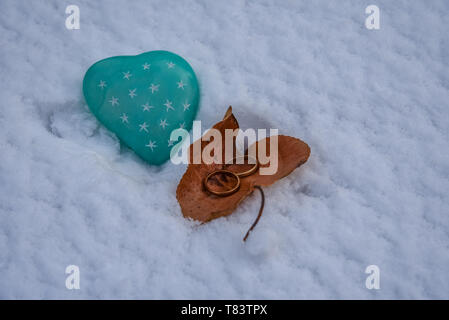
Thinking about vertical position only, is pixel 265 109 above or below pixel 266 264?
above

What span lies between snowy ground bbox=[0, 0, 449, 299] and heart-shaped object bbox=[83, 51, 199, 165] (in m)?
0.06

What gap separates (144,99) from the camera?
1.19m

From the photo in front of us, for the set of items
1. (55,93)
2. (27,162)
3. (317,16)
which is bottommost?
(27,162)

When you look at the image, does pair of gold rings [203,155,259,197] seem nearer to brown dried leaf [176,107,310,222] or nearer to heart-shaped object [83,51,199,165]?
brown dried leaf [176,107,310,222]

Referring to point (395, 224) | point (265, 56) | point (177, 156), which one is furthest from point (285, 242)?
point (265, 56)

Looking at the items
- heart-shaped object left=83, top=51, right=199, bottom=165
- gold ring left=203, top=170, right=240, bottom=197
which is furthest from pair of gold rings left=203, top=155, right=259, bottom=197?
heart-shaped object left=83, top=51, right=199, bottom=165

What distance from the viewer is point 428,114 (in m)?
1.23

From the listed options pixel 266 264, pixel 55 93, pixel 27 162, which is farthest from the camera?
pixel 55 93

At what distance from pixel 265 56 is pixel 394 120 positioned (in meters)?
0.48

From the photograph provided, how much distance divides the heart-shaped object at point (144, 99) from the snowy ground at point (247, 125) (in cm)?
6

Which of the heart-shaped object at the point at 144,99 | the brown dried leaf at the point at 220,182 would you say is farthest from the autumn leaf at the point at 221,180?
the heart-shaped object at the point at 144,99

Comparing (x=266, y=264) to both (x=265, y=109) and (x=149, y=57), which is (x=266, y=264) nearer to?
(x=265, y=109)

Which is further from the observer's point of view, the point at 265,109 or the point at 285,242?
the point at 265,109

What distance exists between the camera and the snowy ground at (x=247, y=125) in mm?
977
